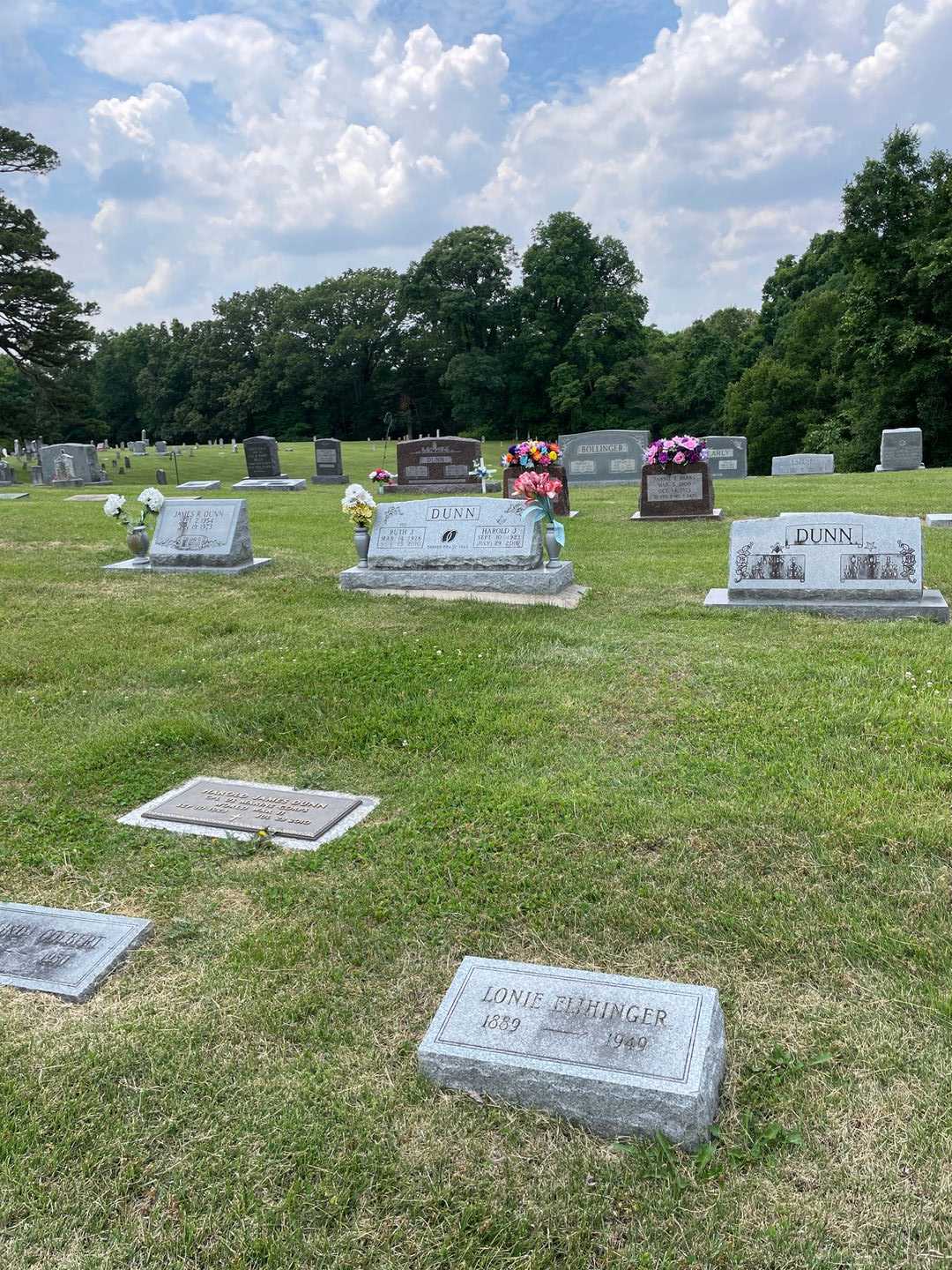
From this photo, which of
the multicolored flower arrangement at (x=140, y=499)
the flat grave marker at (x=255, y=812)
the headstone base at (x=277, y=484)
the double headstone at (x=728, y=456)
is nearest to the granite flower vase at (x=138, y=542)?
the multicolored flower arrangement at (x=140, y=499)

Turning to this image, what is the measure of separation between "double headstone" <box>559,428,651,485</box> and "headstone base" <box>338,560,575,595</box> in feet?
46.8

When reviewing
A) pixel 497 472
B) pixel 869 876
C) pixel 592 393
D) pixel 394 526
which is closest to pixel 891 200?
pixel 497 472

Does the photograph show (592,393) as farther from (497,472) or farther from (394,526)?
(394,526)

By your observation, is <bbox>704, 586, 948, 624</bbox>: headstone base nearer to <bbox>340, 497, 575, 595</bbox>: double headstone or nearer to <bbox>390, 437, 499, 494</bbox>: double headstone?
<bbox>340, 497, 575, 595</bbox>: double headstone

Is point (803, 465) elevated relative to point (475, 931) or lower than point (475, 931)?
elevated

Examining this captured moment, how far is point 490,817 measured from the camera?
4.44 m

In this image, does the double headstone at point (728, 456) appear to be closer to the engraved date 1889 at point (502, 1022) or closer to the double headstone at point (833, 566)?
the double headstone at point (833, 566)

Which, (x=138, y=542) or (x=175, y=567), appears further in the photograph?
(x=138, y=542)

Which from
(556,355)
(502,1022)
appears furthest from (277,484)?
(556,355)

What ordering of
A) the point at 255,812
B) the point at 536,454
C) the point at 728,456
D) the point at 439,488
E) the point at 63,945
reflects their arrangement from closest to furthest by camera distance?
1. the point at 63,945
2. the point at 255,812
3. the point at 536,454
4. the point at 439,488
5. the point at 728,456

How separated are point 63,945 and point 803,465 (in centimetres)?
2666

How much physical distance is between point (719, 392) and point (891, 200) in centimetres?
1793

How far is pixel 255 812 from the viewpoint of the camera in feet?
15.6

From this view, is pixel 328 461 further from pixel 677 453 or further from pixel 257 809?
pixel 257 809
